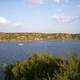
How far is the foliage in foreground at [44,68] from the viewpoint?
1298 cm

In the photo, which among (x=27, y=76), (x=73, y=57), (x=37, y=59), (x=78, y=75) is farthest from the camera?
(x=37, y=59)

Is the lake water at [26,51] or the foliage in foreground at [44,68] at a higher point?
the foliage in foreground at [44,68]

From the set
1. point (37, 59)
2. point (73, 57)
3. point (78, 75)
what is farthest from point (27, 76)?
point (78, 75)

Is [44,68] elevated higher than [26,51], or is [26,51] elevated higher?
[44,68]

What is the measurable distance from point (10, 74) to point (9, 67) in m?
0.87

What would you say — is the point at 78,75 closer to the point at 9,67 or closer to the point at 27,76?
the point at 27,76

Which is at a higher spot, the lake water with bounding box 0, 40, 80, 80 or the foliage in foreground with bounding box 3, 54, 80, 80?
the foliage in foreground with bounding box 3, 54, 80, 80

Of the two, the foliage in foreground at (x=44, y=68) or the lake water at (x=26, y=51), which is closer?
the foliage in foreground at (x=44, y=68)

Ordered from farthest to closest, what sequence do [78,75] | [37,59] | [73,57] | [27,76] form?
[37,59]
[27,76]
[73,57]
[78,75]

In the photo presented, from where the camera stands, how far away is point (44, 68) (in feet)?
51.7

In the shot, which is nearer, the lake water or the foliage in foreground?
the foliage in foreground

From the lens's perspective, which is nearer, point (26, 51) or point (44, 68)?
point (44, 68)

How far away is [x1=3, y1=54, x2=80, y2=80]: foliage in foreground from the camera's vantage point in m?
13.0

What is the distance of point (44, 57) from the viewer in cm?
1720
